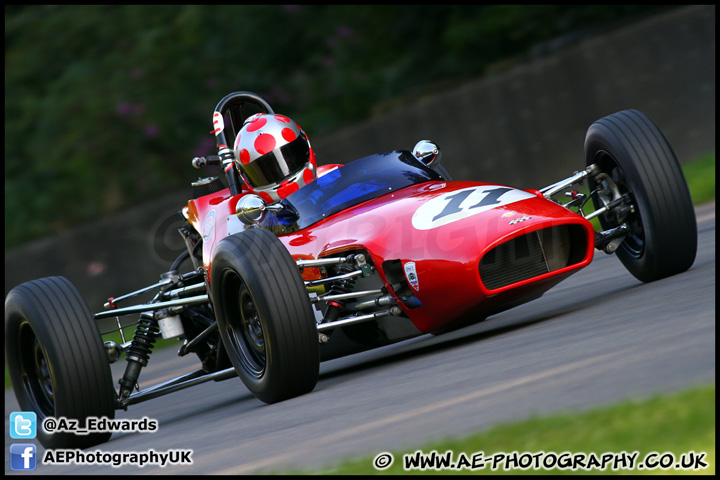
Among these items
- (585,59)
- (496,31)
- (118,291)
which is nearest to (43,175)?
(118,291)

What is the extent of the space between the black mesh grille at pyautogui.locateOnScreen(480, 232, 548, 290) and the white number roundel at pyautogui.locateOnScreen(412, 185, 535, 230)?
24 cm

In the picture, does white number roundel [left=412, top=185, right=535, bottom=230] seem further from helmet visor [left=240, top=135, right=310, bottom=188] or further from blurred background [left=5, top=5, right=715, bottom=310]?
blurred background [left=5, top=5, right=715, bottom=310]

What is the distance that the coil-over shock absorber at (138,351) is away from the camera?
707cm

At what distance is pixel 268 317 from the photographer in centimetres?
573

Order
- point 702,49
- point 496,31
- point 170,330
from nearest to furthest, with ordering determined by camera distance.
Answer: point 170,330
point 702,49
point 496,31

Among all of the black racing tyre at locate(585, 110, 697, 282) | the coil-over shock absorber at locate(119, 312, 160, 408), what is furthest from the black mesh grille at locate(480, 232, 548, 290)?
the coil-over shock absorber at locate(119, 312, 160, 408)

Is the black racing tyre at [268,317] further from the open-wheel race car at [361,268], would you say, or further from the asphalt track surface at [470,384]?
the asphalt track surface at [470,384]

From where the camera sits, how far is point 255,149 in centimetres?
766

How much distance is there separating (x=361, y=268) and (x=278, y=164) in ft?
5.82

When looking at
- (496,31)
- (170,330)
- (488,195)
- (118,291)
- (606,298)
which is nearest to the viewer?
(488,195)

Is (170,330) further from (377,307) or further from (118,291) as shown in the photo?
(118,291)

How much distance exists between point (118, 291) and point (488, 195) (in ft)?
27.8

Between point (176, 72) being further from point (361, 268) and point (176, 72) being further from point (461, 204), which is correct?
point (461, 204)

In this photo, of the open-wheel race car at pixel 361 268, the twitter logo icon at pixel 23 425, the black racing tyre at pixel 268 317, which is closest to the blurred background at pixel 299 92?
the twitter logo icon at pixel 23 425
